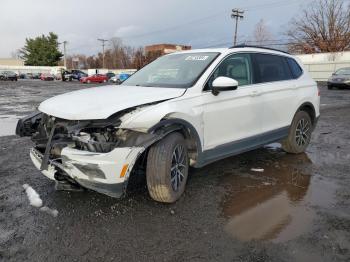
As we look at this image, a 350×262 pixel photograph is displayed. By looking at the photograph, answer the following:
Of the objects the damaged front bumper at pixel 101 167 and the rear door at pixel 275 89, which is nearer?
the damaged front bumper at pixel 101 167

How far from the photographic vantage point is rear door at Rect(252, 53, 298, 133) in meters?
5.16

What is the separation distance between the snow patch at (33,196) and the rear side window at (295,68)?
14.5 ft

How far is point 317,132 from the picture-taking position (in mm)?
8344

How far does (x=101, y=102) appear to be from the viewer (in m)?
3.61

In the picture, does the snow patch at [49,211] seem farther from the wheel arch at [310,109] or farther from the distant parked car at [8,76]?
the distant parked car at [8,76]

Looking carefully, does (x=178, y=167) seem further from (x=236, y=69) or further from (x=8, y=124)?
(x=8, y=124)

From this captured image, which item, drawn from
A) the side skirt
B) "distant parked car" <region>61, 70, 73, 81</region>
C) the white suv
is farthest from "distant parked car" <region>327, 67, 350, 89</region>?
"distant parked car" <region>61, 70, 73, 81</region>

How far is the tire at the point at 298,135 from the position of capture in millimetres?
5930

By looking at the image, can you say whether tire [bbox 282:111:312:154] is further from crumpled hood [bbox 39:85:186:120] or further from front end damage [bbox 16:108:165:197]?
front end damage [bbox 16:108:165:197]

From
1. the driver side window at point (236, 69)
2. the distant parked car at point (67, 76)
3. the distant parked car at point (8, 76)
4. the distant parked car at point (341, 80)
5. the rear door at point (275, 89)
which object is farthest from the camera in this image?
the distant parked car at point (67, 76)

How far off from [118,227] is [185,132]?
1308 mm

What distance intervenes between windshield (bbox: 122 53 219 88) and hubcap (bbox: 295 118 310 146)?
231 centimetres

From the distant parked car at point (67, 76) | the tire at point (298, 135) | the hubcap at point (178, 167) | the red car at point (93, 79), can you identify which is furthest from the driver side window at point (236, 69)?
the distant parked car at point (67, 76)

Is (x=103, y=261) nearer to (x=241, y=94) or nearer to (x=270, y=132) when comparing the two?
(x=241, y=94)
